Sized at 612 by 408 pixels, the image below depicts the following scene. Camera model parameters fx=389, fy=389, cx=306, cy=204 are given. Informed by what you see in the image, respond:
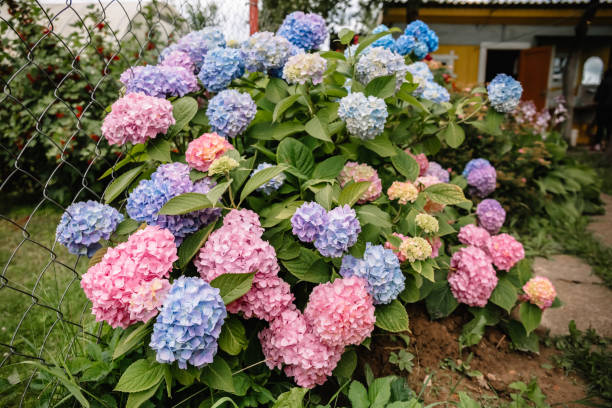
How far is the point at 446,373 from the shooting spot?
4.75 ft

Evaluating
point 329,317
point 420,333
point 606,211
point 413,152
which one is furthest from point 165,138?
point 606,211

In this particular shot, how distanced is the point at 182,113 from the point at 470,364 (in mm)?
1427

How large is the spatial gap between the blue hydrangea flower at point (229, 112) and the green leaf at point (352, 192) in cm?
44

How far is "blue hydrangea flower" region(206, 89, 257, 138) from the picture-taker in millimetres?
1287

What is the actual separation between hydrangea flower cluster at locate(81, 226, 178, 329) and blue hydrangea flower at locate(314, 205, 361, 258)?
0.40 meters

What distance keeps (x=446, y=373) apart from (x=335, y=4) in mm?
10588

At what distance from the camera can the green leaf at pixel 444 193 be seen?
1.40m

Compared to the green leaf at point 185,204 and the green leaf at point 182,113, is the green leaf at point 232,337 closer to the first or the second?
the green leaf at point 185,204

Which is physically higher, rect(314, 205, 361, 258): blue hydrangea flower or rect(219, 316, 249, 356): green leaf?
rect(314, 205, 361, 258): blue hydrangea flower

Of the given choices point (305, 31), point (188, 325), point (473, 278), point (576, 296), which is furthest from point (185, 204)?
point (576, 296)

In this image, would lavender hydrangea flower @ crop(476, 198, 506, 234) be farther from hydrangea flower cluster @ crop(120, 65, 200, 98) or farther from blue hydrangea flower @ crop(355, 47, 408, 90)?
hydrangea flower cluster @ crop(120, 65, 200, 98)

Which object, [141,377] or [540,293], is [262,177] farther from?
[540,293]

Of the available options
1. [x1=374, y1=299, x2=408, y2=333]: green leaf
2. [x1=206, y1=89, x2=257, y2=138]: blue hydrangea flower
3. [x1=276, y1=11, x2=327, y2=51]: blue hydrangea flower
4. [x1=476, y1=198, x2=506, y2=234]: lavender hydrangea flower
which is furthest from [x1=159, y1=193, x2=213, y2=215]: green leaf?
[x1=476, y1=198, x2=506, y2=234]: lavender hydrangea flower

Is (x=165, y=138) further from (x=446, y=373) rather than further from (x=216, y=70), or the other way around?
(x=446, y=373)
